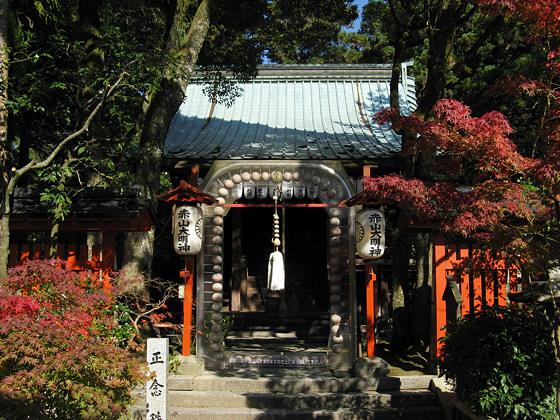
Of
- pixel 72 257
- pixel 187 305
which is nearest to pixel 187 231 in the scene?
pixel 187 305

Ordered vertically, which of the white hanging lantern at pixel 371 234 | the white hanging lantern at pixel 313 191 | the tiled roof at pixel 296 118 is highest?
the tiled roof at pixel 296 118

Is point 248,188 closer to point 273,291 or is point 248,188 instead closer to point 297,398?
point 297,398

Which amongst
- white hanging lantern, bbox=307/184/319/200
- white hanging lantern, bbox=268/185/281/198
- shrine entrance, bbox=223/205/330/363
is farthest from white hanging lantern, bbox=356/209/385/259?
shrine entrance, bbox=223/205/330/363

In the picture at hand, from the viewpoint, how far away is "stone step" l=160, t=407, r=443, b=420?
7811 mm

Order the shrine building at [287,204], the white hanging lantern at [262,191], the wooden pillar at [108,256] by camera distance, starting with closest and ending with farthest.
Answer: the wooden pillar at [108,256] < the shrine building at [287,204] < the white hanging lantern at [262,191]

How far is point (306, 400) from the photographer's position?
27.0 feet

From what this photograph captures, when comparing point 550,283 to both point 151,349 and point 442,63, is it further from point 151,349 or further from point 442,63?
point 442,63

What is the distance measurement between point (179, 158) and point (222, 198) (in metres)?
1.61

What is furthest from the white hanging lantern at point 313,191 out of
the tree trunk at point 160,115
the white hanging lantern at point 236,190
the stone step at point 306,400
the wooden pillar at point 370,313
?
the stone step at point 306,400

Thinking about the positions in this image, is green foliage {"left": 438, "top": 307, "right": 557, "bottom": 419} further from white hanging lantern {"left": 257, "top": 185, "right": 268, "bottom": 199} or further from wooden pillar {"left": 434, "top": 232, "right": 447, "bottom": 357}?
white hanging lantern {"left": 257, "top": 185, "right": 268, "bottom": 199}

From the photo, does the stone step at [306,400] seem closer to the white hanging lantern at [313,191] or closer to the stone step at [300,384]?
the stone step at [300,384]

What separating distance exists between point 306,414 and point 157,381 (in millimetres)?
2414

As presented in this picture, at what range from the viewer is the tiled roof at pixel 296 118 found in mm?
12188

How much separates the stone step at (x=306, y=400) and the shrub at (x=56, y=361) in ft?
8.64
